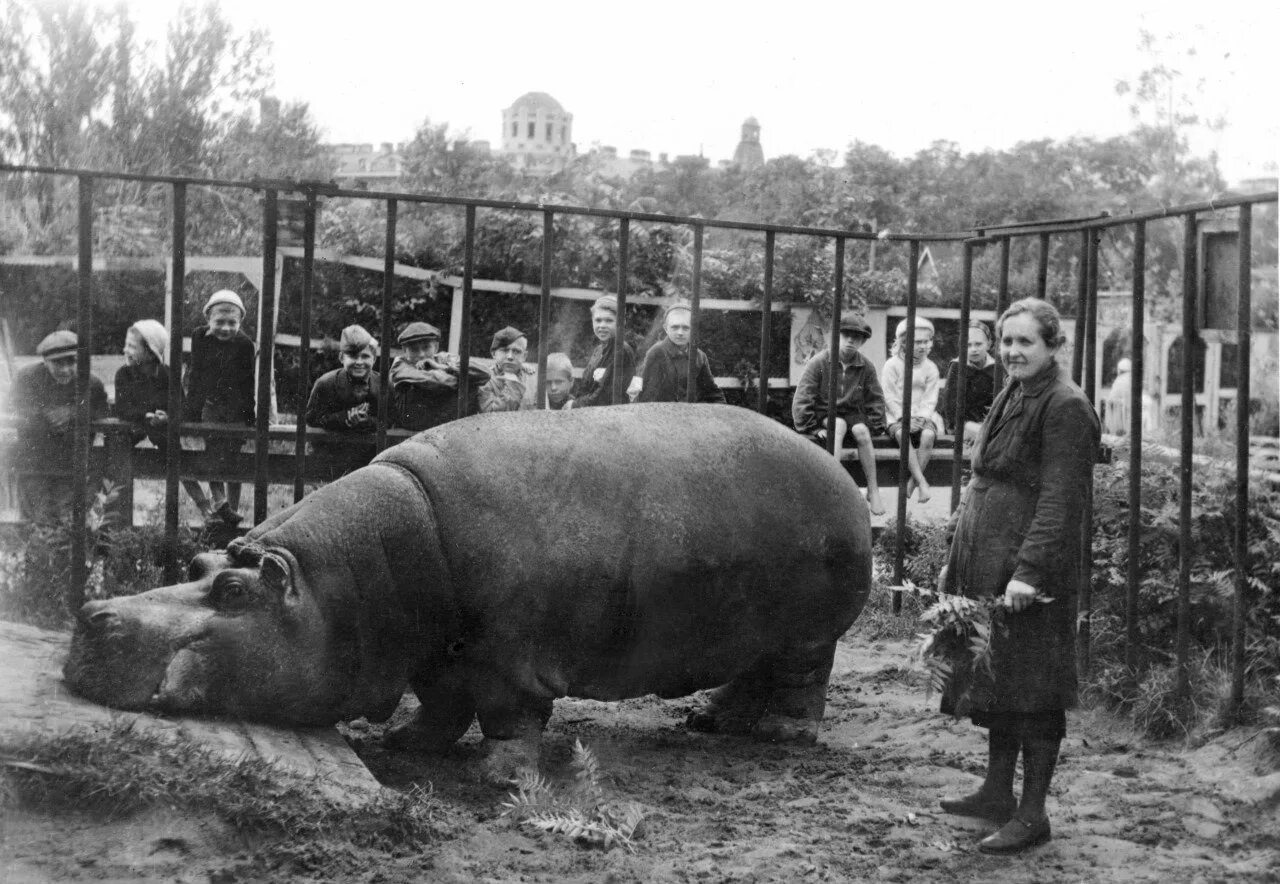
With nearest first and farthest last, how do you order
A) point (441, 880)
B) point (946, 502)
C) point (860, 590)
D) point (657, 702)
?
point (441, 880) → point (860, 590) → point (657, 702) → point (946, 502)

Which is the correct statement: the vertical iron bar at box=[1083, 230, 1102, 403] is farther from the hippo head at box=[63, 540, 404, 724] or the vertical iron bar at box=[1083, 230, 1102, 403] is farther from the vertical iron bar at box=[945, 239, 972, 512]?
the hippo head at box=[63, 540, 404, 724]

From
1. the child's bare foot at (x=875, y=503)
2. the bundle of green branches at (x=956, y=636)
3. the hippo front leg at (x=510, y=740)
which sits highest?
the child's bare foot at (x=875, y=503)

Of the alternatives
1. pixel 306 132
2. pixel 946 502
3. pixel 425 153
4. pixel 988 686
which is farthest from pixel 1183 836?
pixel 425 153

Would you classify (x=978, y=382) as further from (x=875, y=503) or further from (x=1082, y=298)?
(x=1082, y=298)

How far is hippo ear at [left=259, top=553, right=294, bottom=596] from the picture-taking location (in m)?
4.51

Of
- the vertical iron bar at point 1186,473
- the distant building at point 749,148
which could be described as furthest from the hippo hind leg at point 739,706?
the distant building at point 749,148

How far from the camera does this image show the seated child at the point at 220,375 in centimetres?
682

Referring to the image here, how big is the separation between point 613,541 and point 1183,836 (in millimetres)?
2281

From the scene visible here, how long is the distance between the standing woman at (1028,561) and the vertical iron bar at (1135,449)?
1.09 m

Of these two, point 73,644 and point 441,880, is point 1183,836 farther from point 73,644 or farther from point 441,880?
point 73,644

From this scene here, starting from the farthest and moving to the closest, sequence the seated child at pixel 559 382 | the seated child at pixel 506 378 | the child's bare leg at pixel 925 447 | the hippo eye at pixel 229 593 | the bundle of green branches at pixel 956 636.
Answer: the child's bare leg at pixel 925 447, the seated child at pixel 559 382, the seated child at pixel 506 378, the hippo eye at pixel 229 593, the bundle of green branches at pixel 956 636

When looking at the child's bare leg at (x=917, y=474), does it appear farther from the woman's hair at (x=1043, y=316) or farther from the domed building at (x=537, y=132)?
the woman's hair at (x=1043, y=316)

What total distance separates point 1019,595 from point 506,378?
332 cm

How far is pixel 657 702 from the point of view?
21.0 feet
